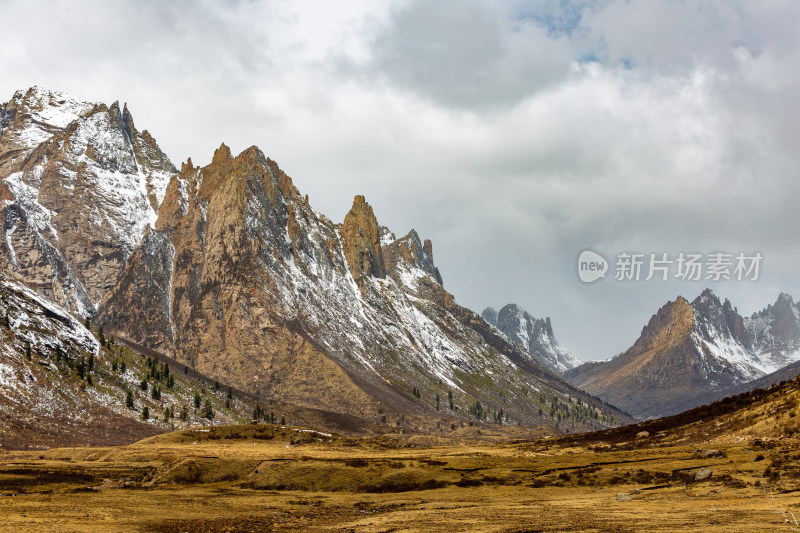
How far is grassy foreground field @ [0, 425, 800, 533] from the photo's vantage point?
62.5m

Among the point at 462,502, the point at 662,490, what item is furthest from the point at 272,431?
the point at 662,490

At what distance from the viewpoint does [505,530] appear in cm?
5747

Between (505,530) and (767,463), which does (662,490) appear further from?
(505,530)

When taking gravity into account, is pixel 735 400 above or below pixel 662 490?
above

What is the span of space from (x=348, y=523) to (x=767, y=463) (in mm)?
50949

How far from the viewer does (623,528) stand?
5550 cm

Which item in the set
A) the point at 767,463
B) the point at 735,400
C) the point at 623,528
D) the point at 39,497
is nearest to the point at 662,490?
the point at 767,463

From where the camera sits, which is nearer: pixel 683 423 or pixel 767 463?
pixel 767 463

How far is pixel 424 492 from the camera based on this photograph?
94.1 meters

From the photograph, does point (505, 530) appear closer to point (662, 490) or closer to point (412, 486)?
point (662, 490)

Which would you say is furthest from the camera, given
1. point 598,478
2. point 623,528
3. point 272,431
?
point 272,431

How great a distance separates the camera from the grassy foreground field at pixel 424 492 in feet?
205

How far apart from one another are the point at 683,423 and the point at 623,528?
79.4m

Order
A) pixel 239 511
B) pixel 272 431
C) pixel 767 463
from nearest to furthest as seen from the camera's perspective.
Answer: pixel 239 511 → pixel 767 463 → pixel 272 431
